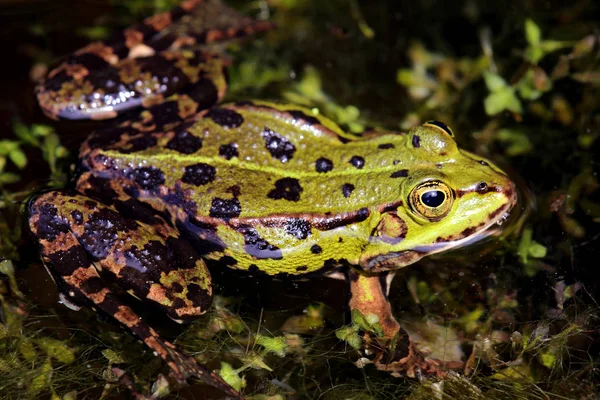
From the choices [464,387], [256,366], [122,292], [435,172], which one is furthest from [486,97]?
[122,292]

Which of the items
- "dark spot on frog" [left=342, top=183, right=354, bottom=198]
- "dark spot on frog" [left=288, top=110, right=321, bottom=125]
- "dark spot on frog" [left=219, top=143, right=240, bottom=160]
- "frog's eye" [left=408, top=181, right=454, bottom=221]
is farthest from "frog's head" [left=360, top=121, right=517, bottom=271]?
"dark spot on frog" [left=219, top=143, right=240, bottom=160]

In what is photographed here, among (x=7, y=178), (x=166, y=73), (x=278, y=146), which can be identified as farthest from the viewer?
(x=7, y=178)

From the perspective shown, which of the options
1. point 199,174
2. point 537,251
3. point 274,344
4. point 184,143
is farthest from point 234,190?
point 537,251

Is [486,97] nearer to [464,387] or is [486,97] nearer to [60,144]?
[464,387]

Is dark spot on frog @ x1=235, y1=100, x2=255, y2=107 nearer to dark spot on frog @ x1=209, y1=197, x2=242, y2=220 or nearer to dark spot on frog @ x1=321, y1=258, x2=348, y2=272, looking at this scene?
dark spot on frog @ x1=209, y1=197, x2=242, y2=220

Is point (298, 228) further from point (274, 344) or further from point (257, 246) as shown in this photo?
point (274, 344)

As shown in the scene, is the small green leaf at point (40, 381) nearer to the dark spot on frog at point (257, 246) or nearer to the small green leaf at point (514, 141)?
the dark spot on frog at point (257, 246)
